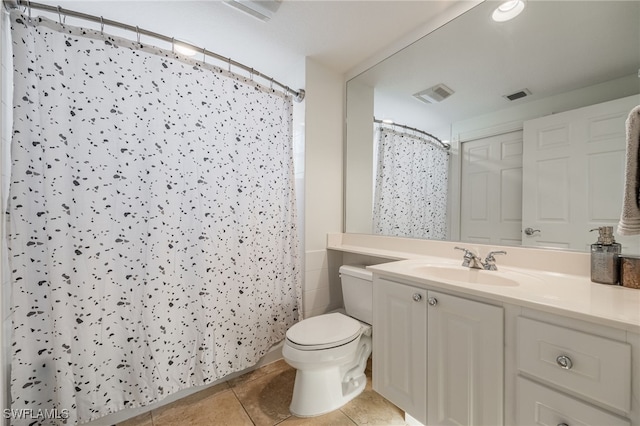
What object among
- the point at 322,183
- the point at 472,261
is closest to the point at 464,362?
the point at 472,261

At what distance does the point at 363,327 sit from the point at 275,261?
0.73 meters

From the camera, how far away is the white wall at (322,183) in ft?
6.23

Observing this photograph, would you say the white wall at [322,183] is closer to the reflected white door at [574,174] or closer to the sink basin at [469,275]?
the sink basin at [469,275]

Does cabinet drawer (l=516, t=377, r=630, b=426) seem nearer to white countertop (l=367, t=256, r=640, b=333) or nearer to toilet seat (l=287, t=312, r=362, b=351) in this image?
white countertop (l=367, t=256, r=640, b=333)

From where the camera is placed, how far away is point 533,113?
120cm

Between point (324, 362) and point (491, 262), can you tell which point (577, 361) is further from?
point (324, 362)

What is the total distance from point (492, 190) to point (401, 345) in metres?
0.96

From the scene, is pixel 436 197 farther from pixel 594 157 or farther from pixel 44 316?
pixel 44 316

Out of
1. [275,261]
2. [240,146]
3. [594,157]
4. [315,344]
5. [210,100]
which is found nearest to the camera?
[594,157]

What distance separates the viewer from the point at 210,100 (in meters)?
1.47

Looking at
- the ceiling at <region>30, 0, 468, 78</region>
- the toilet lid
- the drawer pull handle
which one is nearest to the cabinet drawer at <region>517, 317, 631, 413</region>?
the drawer pull handle

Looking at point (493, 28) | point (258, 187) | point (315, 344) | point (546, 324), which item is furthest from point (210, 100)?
point (546, 324)

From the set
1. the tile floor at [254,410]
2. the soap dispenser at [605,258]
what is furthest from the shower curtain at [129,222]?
the soap dispenser at [605,258]

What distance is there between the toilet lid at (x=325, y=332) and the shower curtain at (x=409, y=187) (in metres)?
0.73
